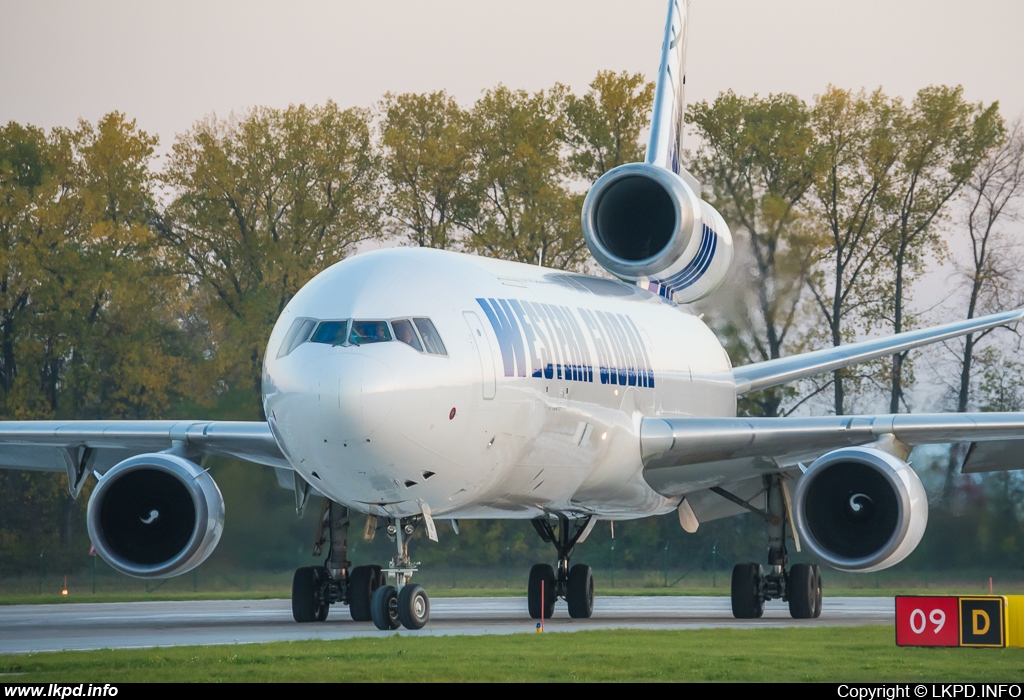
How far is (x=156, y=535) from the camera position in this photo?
17.1m

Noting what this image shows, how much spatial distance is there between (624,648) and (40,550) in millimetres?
21565

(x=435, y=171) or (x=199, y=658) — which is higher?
(x=435, y=171)

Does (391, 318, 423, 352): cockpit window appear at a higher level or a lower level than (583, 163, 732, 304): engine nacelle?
lower

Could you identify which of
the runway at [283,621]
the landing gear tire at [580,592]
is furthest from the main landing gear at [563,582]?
the runway at [283,621]

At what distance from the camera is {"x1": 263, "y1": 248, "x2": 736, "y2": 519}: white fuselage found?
13180 millimetres

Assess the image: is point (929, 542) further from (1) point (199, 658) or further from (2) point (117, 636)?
(1) point (199, 658)

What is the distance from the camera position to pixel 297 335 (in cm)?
1373

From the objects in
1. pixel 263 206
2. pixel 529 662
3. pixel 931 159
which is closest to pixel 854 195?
pixel 931 159

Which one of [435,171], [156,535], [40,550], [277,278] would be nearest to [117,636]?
[156,535]

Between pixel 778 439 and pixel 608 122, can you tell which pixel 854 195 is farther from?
pixel 778 439

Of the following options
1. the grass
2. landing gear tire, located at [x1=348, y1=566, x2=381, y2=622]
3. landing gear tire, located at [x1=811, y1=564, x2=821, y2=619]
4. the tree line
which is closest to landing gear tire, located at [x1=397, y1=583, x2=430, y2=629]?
the grass

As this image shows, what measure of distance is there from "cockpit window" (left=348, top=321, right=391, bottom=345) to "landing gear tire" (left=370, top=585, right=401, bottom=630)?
Result: 2646 mm

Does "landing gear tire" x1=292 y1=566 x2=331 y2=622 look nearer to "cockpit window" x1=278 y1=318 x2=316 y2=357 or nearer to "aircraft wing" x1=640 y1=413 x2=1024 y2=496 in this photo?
"aircraft wing" x1=640 y1=413 x2=1024 y2=496

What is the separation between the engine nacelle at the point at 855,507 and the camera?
1597cm
